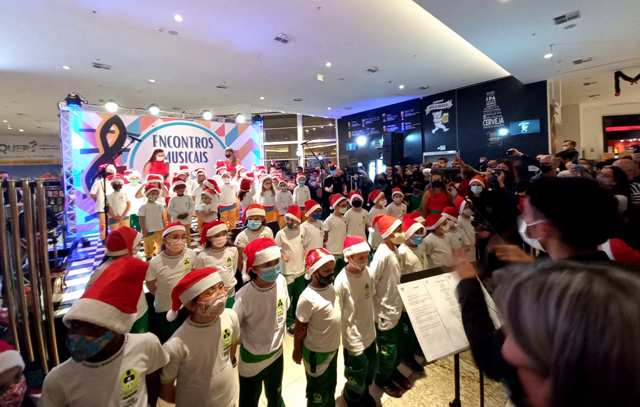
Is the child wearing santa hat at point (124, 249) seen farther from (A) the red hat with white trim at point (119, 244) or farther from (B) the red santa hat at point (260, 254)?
(B) the red santa hat at point (260, 254)

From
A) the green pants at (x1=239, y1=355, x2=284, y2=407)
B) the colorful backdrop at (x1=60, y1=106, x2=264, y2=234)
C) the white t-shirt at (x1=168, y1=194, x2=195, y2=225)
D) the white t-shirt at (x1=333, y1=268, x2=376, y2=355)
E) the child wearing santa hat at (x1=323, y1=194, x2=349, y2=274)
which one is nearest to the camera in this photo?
the green pants at (x1=239, y1=355, x2=284, y2=407)

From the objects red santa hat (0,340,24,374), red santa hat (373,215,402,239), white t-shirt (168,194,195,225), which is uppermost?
white t-shirt (168,194,195,225)

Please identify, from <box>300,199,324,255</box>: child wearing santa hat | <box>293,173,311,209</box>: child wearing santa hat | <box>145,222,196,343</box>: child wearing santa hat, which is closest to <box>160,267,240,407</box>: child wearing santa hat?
<box>145,222,196,343</box>: child wearing santa hat

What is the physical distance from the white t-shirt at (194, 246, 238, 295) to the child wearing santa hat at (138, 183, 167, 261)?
2.49 meters

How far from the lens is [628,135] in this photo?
11664 mm

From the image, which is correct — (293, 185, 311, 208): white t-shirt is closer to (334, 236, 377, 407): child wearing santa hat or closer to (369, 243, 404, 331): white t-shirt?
(369, 243, 404, 331): white t-shirt

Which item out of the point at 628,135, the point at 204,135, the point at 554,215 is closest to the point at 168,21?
the point at 204,135

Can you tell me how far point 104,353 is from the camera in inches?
53.0

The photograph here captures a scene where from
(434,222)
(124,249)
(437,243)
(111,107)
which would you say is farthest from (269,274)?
(111,107)

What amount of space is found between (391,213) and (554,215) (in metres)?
4.32

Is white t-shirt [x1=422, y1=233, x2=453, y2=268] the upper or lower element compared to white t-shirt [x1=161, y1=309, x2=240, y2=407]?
upper

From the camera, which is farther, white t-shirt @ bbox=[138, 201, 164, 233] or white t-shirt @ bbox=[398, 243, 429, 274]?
white t-shirt @ bbox=[138, 201, 164, 233]

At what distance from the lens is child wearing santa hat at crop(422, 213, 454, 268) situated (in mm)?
3422

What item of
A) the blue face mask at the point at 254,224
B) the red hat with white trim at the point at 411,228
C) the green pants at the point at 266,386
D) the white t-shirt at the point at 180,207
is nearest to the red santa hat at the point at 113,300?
the green pants at the point at 266,386
